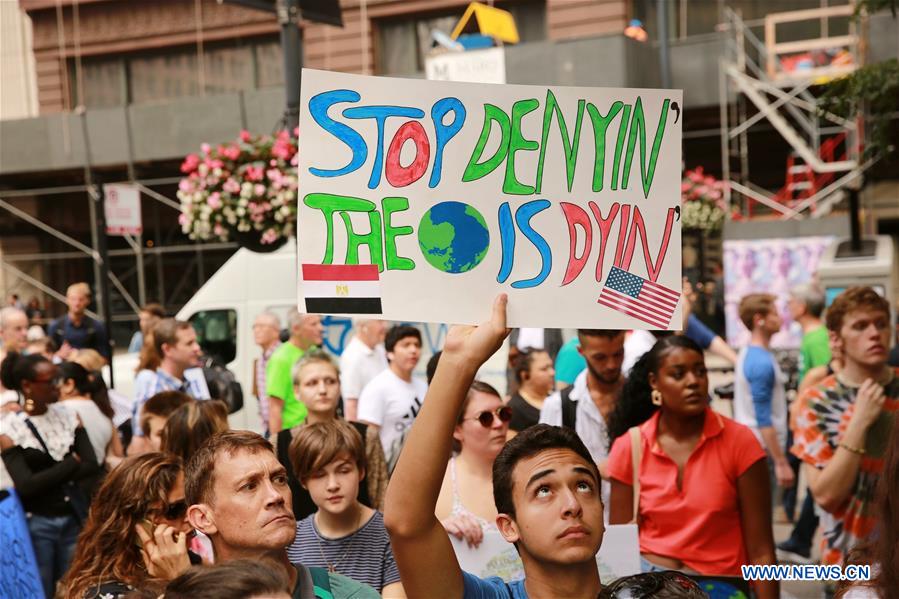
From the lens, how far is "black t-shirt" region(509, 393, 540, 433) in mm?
5867

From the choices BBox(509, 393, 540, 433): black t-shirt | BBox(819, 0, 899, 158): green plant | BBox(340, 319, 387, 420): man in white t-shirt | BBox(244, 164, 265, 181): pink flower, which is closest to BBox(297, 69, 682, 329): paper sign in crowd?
BBox(509, 393, 540, 433): black t-shirt

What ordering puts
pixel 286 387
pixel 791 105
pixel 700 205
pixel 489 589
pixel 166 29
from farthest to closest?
pixel 166 29, pixel 791 105, pixel 700 205, pixel 286 387, pixel 489 589

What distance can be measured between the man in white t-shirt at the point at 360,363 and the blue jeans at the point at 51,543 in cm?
223

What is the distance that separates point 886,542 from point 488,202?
129 centimetres

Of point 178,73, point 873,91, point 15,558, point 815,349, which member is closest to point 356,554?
point 15,558

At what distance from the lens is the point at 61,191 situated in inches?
846

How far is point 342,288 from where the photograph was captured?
9.07ft

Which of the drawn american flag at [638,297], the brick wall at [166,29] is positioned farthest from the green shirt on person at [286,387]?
the brick wall at [166,29]

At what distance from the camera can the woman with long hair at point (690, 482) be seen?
3746 mm

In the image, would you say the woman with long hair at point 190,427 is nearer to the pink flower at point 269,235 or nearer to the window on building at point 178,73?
the pink flower at point 269,235

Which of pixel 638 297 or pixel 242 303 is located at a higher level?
pixel 638 297

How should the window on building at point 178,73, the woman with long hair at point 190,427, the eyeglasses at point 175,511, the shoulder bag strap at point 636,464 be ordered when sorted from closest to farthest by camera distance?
the eyeglasses at point 175,511
the shoulder bag strap at point 636,464
the woman with long hair at point 190,427
the window on building at point 178,73

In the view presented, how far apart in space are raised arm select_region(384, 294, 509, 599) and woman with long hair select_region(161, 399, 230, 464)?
214cm

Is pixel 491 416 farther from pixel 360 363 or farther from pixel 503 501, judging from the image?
pixel 360 363
